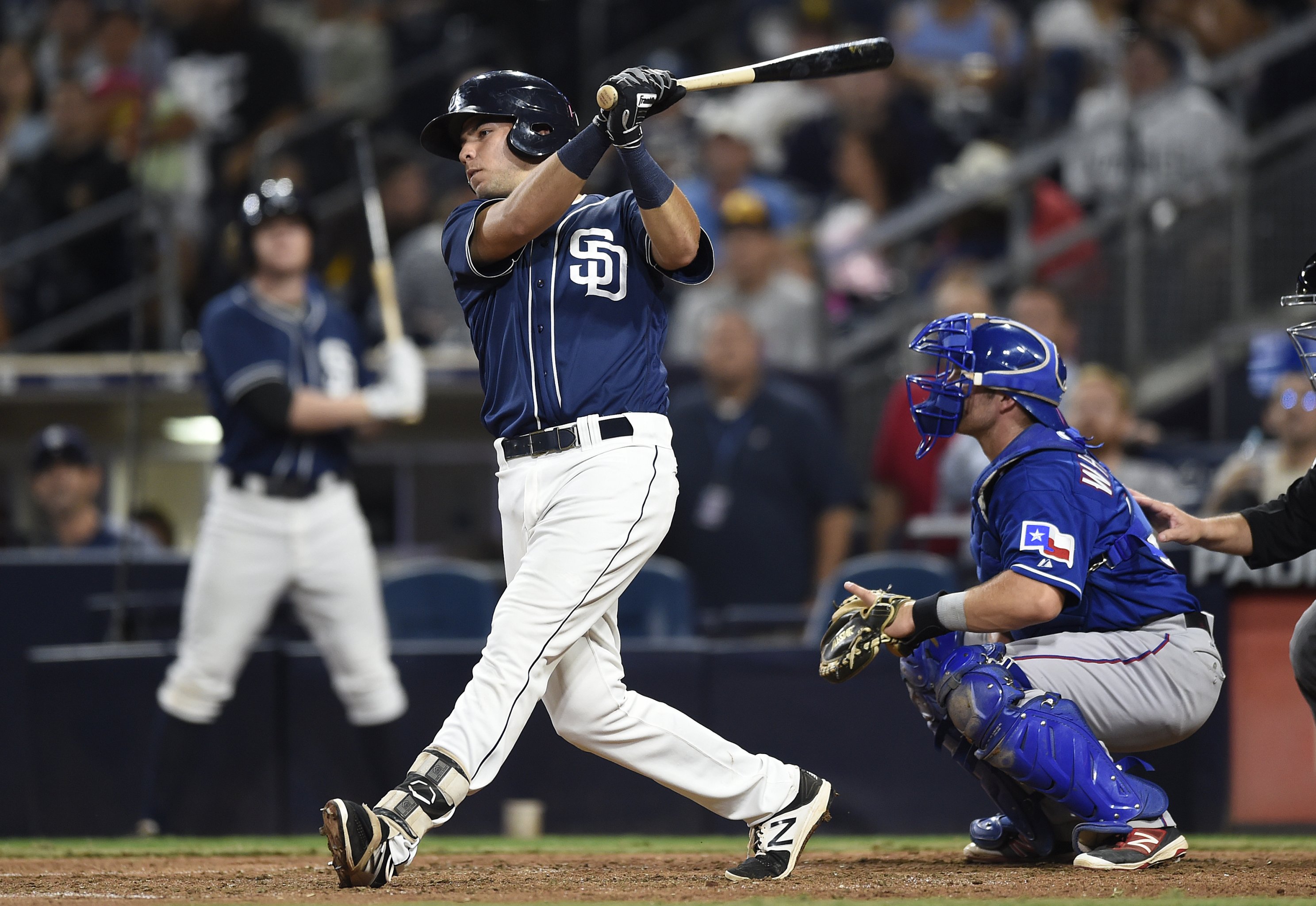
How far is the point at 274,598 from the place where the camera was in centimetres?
572

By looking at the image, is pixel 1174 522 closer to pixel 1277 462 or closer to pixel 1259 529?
pixel 1259 529

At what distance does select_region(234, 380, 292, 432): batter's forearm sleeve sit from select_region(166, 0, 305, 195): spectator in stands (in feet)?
15.2

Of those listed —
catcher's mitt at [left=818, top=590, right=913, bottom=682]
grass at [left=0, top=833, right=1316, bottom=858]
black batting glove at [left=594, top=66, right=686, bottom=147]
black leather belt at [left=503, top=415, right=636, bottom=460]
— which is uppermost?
black batting glove at [left=594, top=66, right=686, bottom=147]

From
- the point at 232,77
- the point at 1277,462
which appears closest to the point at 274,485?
the point at 1277,462

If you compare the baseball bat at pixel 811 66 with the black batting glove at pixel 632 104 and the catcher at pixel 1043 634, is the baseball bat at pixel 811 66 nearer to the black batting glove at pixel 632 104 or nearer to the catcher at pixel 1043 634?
the black batting glove at pixel 632 104

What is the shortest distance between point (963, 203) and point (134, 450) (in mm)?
4226

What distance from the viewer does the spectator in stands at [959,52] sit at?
30.7ft

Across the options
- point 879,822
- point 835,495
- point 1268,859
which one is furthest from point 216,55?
point 1268,859

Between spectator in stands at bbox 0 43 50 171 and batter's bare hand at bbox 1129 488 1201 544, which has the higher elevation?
spectator in stands at bbox 0 43 50 171

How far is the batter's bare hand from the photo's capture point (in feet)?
13.0

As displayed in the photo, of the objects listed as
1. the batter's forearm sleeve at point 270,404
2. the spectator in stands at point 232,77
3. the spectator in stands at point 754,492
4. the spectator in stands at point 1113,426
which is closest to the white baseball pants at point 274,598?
the batter's forearm sleeve at point 270,404

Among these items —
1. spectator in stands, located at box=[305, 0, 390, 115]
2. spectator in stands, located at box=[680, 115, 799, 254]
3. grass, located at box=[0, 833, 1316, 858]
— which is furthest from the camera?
spectator in stands, located at box=[305, 0, 390, 115]

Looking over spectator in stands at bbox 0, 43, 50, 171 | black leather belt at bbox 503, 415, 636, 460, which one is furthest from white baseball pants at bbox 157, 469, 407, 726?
spectator in stands at bbox 0, 43, 50, 171

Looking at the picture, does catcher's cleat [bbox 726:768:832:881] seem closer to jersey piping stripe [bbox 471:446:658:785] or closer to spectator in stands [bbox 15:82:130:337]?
jersey piping stripe [bbox 471:446:658:785]
